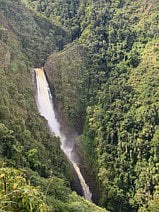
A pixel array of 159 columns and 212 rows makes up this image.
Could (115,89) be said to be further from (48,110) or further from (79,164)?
(79,164)

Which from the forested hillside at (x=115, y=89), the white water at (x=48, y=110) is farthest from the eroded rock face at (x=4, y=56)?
the forested hillside at (x=115, y=89)

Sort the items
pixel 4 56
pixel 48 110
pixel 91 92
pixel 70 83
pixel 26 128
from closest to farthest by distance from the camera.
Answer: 1. pixel 26 128
2. pixel 4 56
3. pixel 48 110
4. pixel 91 92
5. pixel 70 83

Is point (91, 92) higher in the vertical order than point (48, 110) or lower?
higher

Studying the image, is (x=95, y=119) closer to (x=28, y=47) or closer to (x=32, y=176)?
(x=28, y=47)

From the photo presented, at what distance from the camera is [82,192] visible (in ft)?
92.4

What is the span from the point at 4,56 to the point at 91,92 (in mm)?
8996

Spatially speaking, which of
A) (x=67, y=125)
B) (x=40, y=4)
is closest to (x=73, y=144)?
(x=67, y=125)

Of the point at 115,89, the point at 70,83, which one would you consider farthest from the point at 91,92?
the point at 115,89

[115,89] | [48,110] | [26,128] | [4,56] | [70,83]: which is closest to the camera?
[26,128]

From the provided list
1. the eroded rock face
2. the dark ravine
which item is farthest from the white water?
the eroded rock face

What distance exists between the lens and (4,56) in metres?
30.2

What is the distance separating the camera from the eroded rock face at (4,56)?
2953 centimetres

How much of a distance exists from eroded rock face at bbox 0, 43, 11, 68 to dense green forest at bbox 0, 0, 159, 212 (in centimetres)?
10

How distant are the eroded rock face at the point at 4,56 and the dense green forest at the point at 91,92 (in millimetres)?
100
